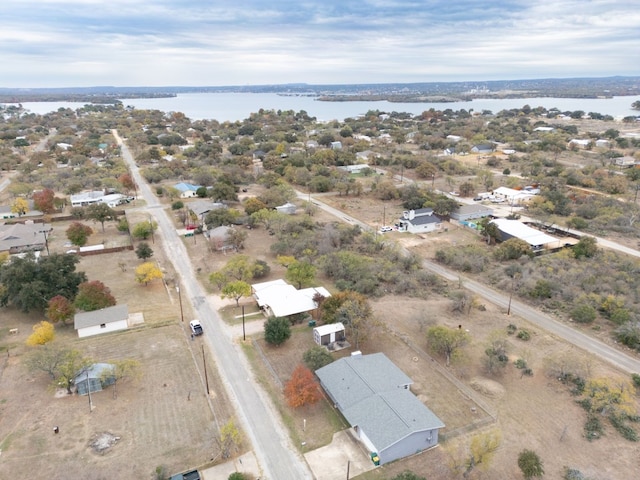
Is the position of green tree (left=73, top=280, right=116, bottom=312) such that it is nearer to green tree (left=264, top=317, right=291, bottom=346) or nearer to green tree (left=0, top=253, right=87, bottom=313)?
green tree (left=0, top=253, right=87, bottom=313)

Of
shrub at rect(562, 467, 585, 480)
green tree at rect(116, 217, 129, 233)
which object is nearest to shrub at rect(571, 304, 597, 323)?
shrub at rect(562, 467, 585, 480)

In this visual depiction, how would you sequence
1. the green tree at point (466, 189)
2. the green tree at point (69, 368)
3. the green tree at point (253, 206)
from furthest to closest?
the green tree at point (466, 189) → the green tree at point (253, 206) → the green tree at point (69, 368)

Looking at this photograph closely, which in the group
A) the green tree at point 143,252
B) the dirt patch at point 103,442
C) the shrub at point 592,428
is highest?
the green tree at point 143,252

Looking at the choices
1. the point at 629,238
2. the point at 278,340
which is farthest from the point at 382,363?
the point at 629,238

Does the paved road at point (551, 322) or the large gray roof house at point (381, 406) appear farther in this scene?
the paved road at point (551, 322)

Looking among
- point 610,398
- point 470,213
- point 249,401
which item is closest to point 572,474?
point 610,398

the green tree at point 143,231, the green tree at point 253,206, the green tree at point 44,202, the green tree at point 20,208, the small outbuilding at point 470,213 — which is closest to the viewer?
the green tree at point 143,231

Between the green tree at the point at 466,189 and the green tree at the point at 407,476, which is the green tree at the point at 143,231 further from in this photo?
the green tree at the point at 466,189

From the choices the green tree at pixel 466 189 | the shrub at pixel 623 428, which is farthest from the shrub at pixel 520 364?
the green tree at pixel 466 189
